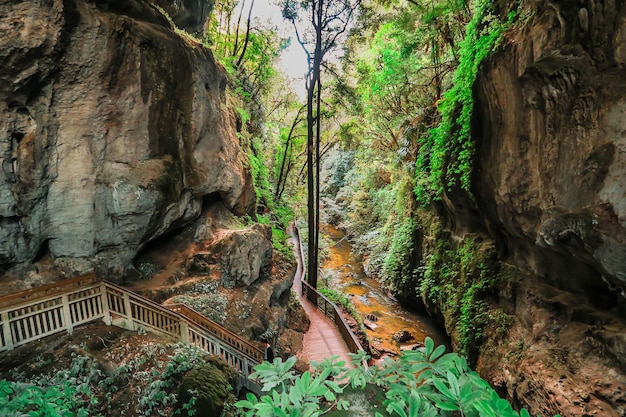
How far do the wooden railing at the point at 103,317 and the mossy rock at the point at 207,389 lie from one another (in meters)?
0.83

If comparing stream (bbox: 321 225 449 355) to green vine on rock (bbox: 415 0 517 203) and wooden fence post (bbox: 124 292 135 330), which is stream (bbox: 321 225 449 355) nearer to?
green vine on rock (bbox: 415 0 517 203)

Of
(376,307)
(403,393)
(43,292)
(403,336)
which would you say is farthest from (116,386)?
(376,307)

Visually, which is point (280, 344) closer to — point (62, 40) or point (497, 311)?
point (497, 311)

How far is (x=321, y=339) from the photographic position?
11234 millimetres

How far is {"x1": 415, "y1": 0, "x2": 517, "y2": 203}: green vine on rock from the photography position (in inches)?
344

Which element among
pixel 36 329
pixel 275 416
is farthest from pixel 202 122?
pixel 275 416

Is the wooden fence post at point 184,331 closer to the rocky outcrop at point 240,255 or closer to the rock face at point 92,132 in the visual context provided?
the rocky outcrop at point 240,255

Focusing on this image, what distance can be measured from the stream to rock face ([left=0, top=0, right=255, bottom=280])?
31.2ft

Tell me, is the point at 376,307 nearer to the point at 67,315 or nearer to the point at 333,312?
the point at 333,312

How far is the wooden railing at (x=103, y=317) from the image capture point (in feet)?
18.6

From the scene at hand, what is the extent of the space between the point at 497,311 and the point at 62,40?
1333cm

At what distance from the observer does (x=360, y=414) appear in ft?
5.44

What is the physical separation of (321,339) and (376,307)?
611cm

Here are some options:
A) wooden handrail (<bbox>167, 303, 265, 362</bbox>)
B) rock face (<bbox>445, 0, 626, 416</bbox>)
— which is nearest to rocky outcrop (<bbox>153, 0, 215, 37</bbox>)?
wooden handrail (<bbox>167, 303, 265, 362</bbox>)
